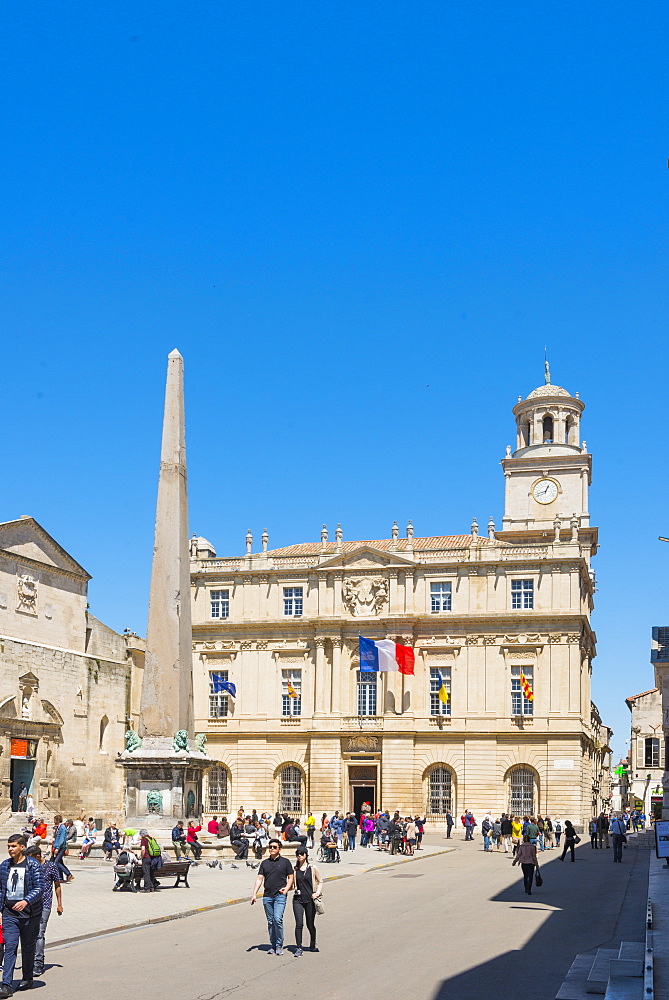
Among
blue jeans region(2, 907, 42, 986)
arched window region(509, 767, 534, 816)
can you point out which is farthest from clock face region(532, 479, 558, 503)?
blue jeans region(2, 907, 42, 986)

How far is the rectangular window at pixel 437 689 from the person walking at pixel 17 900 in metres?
46.6

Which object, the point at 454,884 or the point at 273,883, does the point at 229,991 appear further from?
the point at 454,884

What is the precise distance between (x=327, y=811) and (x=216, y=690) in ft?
27.8

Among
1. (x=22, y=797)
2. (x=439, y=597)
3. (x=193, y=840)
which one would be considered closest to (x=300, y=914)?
(x=193, y=840)

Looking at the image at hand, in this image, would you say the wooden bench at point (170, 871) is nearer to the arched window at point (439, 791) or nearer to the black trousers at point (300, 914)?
the black trousers at point (300, 914)

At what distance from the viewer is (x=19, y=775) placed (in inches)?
1646

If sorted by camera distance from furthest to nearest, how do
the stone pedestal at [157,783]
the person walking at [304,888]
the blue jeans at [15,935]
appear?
the stone pedestal at [157,783], the person walking at [304,888], the blue jeans at [15,935]

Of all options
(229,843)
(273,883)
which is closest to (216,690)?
(229,843)

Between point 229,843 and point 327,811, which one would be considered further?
point 327,811

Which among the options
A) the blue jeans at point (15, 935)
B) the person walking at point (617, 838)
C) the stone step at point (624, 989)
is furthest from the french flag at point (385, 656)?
the blue jeans at point (15, 935)

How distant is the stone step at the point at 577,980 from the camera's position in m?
12.0

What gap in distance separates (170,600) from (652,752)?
75.4 meters

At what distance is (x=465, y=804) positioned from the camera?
5584 cm

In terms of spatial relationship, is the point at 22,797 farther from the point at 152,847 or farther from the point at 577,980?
the point at 577,980
